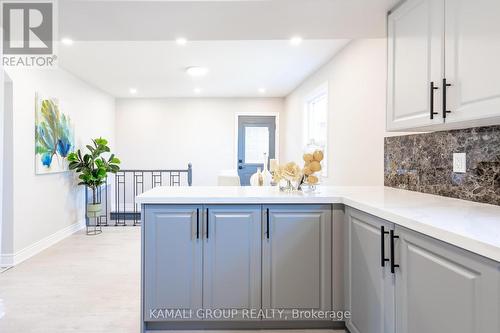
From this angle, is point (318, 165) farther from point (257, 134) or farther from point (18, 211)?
point (257, 134)

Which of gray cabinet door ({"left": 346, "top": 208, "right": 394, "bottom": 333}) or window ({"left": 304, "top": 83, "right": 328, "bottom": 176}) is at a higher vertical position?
window ({"left": 304, "top": 83, "right": 328, "bottom": 176})

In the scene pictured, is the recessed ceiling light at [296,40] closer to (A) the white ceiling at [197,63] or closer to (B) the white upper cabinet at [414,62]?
(A) the white ceiling at [197,63]

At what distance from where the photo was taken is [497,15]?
1330 millimetres

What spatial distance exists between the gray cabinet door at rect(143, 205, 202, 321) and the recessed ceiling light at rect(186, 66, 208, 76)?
317cm

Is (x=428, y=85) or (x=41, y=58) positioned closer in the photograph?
(x=428, y=85)

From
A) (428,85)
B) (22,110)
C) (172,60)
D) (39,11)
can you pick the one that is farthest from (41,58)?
(428,85)

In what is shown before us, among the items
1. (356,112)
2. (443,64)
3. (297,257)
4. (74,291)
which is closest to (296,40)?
(356,112)

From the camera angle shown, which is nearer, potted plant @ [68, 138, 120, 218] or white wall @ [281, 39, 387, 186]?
white wall @ [281, 39, 387, 186]

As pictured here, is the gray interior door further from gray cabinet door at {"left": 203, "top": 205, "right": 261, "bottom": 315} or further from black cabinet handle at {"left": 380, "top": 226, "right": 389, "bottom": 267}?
black cabinet handle at {"left": 380, "top": 226, "right": 389, "bottom": 267}

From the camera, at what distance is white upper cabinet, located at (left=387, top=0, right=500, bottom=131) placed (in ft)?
4.52

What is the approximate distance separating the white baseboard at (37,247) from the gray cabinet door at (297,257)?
3037 millimetres

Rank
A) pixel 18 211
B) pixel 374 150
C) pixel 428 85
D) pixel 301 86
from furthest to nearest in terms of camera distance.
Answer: pixel 301 86 → pixel 18 211 → pixel 374 150 → pixel 428 85

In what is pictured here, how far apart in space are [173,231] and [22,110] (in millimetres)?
2910

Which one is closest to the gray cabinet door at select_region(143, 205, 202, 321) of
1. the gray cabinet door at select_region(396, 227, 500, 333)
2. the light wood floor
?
the light wood floor
